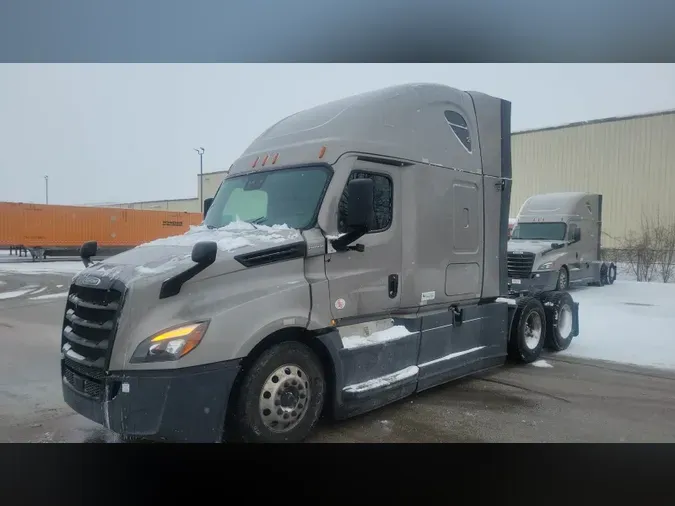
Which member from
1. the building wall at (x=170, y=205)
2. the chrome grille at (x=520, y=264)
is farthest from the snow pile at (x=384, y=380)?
the chrome grille at (x=520, y=264)

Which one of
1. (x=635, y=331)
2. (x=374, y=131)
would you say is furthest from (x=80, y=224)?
(x=635, y=331)

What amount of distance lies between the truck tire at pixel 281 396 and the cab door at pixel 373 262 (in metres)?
0.52

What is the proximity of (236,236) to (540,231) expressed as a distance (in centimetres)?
1199

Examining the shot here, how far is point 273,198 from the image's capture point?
430 centimetres

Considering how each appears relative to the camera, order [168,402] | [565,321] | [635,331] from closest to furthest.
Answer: [168,402]
[565,321]
[635,331]

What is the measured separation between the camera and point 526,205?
1368cm

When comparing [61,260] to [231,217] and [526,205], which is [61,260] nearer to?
[231,217]

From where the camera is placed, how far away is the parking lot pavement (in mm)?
4082

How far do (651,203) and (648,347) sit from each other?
86.9 inches

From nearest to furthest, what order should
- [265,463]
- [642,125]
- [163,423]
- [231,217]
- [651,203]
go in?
[163,423] → [265,463] → [231,217] → [642,125] → [651,203]

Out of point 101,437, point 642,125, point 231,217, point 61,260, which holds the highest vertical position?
point 642,125

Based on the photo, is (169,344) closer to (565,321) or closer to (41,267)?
(565,321)

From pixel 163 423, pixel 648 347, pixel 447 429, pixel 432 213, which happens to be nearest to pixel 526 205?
pixel 648 347

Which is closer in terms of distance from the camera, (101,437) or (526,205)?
(101,437)
